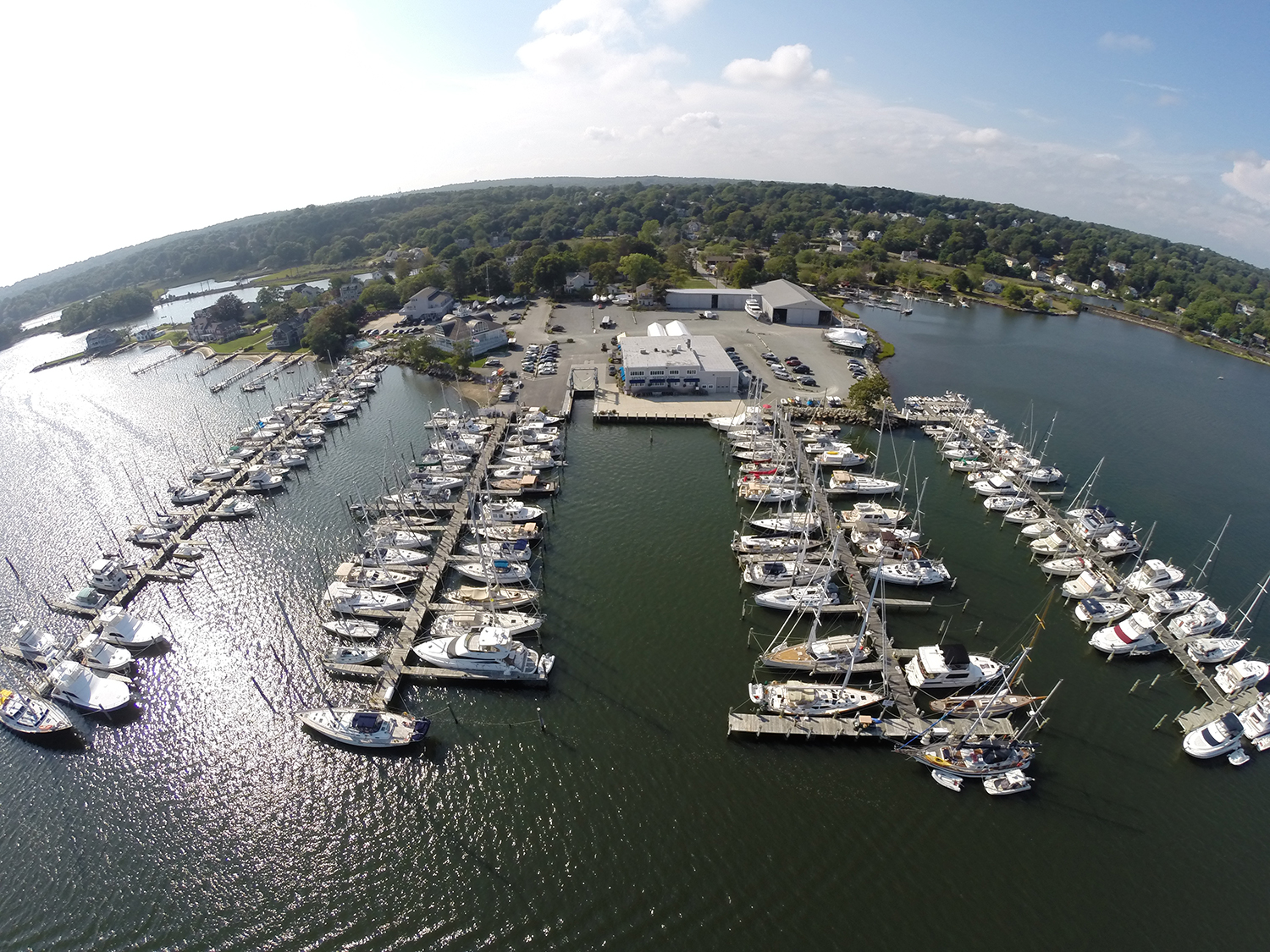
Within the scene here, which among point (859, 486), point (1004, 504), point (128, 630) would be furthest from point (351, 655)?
point (1004, 504)

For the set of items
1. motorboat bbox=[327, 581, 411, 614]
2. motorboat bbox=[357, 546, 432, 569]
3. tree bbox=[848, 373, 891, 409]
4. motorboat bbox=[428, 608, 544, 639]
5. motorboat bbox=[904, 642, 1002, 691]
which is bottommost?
motorboat bbox=[904, 642, 1002, 691]

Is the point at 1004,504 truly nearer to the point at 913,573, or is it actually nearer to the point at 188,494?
the point at 913,573

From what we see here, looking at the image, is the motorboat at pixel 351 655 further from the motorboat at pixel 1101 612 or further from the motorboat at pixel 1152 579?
the motorboat at pixel 1152 579

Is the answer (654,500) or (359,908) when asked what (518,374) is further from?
(359,908)

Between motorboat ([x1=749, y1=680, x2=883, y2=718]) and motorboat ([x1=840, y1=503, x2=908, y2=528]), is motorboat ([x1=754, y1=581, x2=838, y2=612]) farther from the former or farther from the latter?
motorboat ([x1=840, y1=503, x2=908, y2=528])

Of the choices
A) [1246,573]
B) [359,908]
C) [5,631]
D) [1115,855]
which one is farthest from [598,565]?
[1246,573]

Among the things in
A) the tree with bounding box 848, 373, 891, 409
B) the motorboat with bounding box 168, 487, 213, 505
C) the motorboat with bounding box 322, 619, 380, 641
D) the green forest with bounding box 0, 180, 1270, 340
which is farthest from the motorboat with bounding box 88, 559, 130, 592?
the green forest with bounding box 0, 180, 1270, 340
